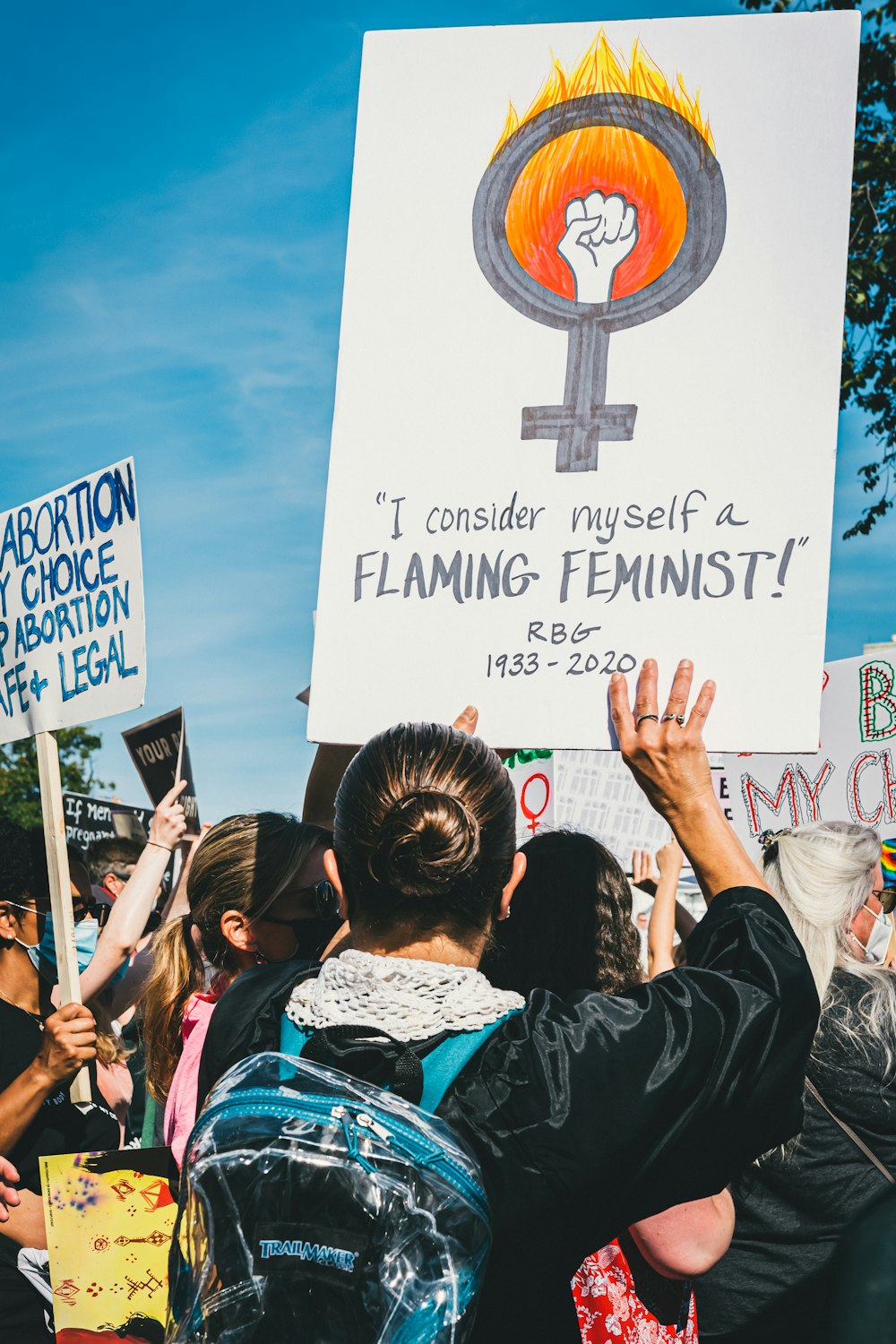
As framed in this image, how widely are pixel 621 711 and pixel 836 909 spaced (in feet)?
4.36

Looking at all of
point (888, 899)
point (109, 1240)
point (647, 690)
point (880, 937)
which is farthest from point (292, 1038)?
point (888, 899)

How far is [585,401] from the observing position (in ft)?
7.09

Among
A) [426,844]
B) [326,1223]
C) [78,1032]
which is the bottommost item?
[78,1032]

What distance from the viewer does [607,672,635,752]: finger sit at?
1.98 metres

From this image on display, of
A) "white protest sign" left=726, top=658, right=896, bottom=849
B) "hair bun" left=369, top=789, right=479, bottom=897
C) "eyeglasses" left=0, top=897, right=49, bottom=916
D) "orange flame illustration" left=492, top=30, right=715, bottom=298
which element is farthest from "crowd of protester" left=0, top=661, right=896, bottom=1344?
"white protest sign" left=726, top=658, right=896, bottom=849

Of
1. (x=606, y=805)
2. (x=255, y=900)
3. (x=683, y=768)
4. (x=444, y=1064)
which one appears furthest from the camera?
(x=606, y=805)

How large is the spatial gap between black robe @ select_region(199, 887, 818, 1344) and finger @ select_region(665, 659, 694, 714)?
458 mm

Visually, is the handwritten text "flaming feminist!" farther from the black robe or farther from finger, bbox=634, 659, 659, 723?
the black robe

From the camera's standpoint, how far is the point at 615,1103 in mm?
1450

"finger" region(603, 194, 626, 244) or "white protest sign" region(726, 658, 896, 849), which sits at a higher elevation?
"finger" region(603, 194, 626, 244)

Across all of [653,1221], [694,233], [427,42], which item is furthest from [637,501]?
[653,1221]

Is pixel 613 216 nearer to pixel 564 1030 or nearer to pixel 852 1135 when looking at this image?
pixel 564 1030

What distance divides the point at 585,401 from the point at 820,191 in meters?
0.54

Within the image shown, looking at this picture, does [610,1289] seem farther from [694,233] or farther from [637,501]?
[694,233]
